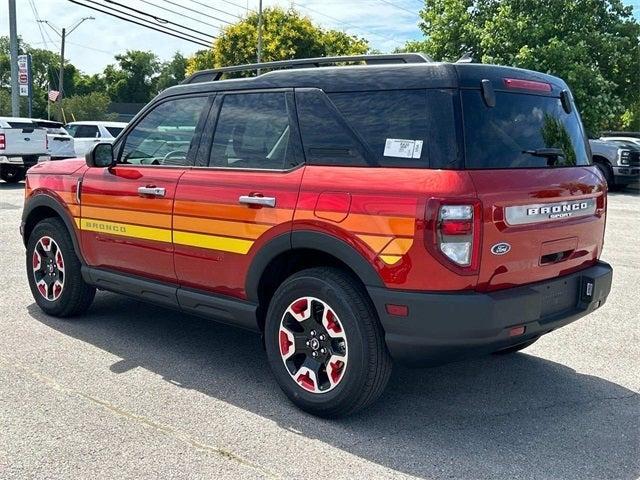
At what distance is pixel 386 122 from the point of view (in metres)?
3.45

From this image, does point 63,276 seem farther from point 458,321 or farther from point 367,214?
point 458,321

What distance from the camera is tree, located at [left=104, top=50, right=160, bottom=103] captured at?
100 meters

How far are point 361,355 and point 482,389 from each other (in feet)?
3.75

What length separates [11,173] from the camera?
57.5 ft

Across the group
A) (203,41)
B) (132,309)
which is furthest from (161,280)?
(203,41)

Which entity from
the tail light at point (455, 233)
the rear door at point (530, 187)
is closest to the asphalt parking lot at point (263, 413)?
the rear door at point (530, 187)

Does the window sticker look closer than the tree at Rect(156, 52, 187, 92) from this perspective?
Yes

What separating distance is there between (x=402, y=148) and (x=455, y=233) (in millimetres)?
536

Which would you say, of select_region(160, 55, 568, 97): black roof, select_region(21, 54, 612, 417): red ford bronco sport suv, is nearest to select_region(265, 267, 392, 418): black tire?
select_region(21, 54, 612, 417): red ford bronco sport suv

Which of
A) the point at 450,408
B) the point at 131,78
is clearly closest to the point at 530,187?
the point at 450,408

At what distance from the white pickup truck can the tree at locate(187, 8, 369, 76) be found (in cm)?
Answer: 1949

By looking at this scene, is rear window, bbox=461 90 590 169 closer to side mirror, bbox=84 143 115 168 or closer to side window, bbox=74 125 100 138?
side mirror, bbox=84 143 115 168

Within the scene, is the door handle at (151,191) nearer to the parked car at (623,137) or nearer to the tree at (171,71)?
the parked car at (623,137)

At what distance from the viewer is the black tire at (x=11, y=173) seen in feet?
56.7
